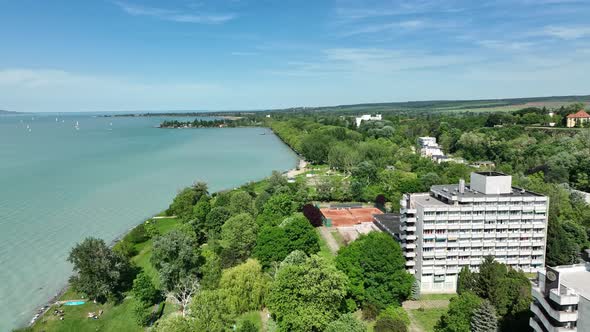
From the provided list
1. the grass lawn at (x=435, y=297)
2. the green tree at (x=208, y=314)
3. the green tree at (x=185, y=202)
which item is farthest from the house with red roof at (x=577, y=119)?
the green tree at (x=208, y=314)

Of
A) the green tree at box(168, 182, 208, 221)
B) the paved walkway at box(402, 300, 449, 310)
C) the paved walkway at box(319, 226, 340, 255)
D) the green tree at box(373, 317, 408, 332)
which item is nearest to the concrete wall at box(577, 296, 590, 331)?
the green tree at box(373, 317, 408, 332)

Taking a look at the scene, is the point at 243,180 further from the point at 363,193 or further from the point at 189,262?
the point at 189,262

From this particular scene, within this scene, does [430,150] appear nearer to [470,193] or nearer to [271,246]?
[470,193]

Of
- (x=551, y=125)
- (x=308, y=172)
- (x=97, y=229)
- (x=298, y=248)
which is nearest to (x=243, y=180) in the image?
(x=308, y=172)

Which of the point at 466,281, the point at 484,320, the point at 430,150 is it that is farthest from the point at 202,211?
the point at 430,150

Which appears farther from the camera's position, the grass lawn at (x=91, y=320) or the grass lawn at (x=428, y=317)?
the grass lawn at (x=91, y=320)

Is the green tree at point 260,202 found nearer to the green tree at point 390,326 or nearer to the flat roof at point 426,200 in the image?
the flat roof at point 426,200
